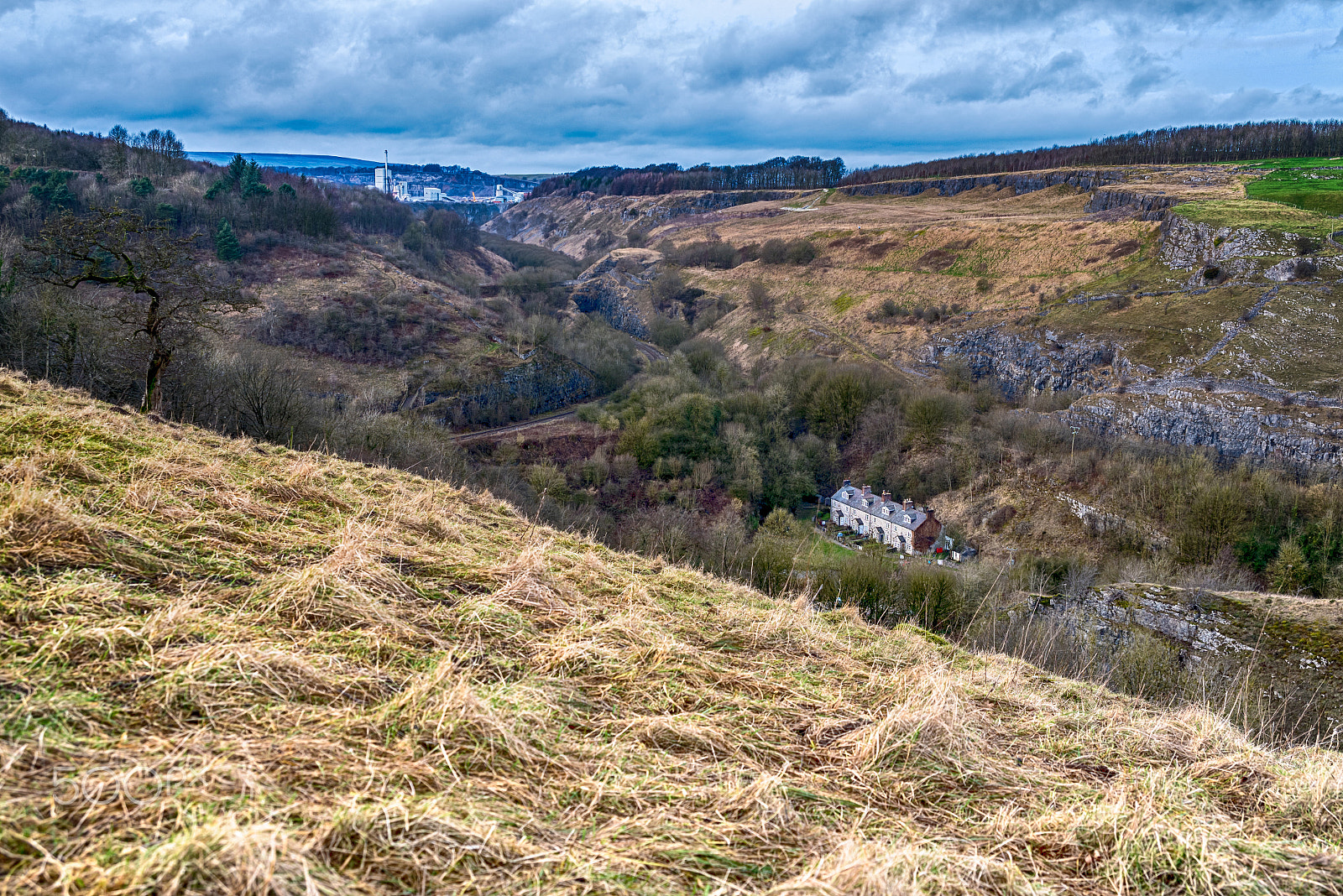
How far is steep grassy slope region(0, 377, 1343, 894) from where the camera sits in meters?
2.37

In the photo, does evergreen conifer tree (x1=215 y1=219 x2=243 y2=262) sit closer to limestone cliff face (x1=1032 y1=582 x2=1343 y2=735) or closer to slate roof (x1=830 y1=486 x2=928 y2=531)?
slate roof (x1=830 y1=486 x2=928 y2=531)

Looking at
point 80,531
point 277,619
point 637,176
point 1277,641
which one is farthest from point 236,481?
point 637,176

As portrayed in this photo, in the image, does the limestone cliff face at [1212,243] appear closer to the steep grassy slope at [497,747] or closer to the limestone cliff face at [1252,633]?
the limestone cliff face at [1252,633]

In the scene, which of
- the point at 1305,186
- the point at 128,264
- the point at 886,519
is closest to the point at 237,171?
the point at 128,264

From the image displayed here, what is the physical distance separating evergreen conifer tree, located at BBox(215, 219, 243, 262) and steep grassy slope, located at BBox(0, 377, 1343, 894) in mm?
61680

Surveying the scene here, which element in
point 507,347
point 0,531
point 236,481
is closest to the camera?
point 0,531

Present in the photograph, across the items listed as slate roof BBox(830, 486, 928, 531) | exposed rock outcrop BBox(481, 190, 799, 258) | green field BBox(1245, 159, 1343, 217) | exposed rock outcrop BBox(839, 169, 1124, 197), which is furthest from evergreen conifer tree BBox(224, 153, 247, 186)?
green field BBox(1245, 159, 1343, 217)

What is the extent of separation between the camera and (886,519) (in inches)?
1380

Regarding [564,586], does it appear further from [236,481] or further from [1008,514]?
[1008,514]

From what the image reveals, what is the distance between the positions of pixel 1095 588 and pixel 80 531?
2328 cm

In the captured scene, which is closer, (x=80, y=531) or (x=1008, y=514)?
(x=80, y=531)

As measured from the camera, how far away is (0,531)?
3.65 metres

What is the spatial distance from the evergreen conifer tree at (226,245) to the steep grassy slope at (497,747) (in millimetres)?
61680

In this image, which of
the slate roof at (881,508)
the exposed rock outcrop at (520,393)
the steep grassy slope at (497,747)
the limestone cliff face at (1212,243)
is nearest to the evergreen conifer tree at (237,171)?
the exposed rock outcrop at (520,393)
